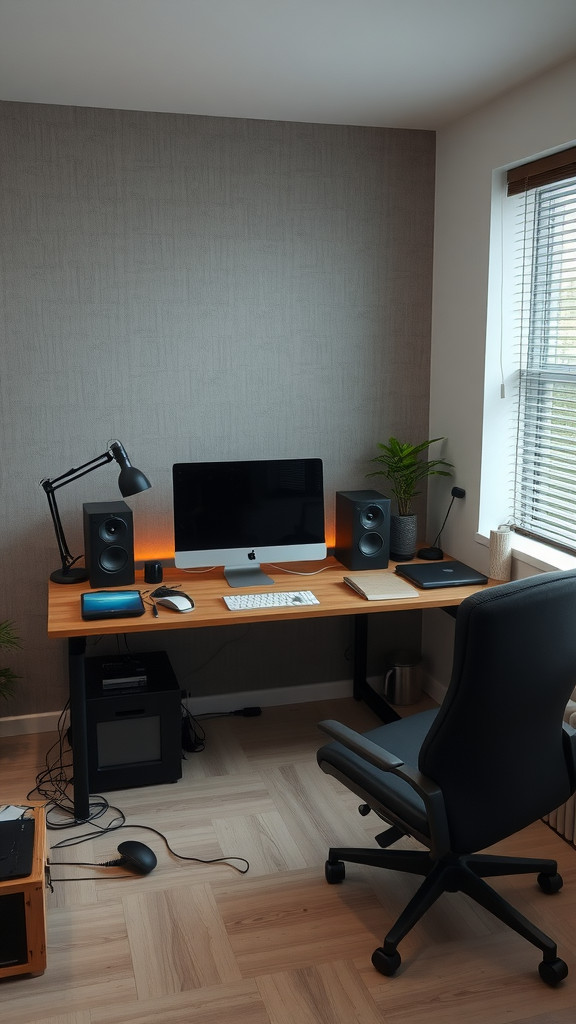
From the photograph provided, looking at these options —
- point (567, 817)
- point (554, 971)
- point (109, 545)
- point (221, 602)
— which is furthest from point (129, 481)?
point (554, 971)

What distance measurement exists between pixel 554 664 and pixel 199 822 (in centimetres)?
146

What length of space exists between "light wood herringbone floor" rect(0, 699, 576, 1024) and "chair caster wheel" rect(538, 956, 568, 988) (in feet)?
0.08

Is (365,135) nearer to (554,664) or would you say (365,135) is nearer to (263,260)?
(263,260)

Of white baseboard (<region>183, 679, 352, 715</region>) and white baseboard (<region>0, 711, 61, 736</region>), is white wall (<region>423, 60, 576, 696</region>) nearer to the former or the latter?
white baseboard (<region>183, 679, 352, 715</region>)

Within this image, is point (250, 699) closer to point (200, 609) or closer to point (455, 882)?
point (200, 609)

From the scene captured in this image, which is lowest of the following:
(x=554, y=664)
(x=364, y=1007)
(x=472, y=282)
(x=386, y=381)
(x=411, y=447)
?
(x=364, y=1007)

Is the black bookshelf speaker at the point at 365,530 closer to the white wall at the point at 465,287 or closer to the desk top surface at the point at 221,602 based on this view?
the desk top surface at the point at 221,602

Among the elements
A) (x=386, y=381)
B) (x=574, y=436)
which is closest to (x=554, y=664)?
(x=574, y=436)

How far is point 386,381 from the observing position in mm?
3721

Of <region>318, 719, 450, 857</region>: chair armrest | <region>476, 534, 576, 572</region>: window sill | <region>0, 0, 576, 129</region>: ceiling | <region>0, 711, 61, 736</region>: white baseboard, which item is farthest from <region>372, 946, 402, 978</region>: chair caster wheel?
<region>0, 0, 576, 129</region>: ceiling

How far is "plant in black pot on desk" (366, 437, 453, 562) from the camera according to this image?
11.7 feet

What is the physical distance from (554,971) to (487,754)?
644 mm

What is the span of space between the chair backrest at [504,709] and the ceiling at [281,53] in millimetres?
1604

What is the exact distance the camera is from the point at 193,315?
11.3 feet
